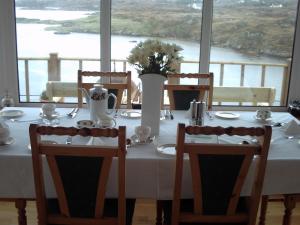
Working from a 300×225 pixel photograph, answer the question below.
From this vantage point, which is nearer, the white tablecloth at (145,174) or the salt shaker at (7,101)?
the white tablecloth at (145,174)

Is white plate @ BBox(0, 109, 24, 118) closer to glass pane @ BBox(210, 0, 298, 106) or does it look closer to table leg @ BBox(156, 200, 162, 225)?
table leg @ BBox(156, 200, 162, 225)

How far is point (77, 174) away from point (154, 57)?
0.78 meters

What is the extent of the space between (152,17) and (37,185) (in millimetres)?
2070

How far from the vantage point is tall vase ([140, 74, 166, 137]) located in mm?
2121

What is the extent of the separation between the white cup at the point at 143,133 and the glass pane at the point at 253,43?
5.08ft

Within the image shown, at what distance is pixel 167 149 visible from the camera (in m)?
1.89

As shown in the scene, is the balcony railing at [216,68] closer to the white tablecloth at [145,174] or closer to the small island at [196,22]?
the small island at [196,22]

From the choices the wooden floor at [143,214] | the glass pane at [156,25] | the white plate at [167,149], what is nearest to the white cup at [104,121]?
the white plate at [167,149]

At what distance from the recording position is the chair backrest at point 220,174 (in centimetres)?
152

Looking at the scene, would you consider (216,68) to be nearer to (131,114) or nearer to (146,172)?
(131,114)

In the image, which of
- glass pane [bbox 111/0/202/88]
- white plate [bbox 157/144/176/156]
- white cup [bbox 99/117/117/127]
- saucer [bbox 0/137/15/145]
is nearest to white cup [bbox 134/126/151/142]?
white plate [bbox 157/144/176/156]

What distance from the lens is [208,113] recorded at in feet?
8.60

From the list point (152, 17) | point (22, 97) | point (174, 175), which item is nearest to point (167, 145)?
point (174, 175)

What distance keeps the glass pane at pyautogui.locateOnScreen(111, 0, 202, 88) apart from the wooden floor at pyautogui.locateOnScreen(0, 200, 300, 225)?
1.07m
